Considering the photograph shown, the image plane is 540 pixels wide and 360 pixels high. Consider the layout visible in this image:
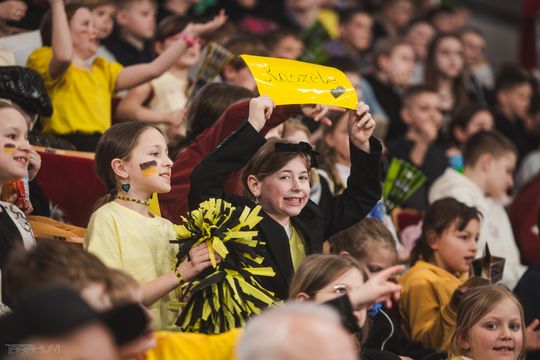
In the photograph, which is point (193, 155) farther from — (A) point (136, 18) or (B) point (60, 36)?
(A) point (136, 18)

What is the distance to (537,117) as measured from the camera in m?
9.55

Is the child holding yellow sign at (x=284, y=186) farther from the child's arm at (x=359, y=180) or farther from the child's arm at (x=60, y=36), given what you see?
the child's arm at (x=60, y=36)

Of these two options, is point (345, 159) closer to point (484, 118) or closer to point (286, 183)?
point (286, 183)

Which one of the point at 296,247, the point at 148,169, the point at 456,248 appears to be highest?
the point at 148,169

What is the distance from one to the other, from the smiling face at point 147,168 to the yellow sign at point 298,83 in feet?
1.63

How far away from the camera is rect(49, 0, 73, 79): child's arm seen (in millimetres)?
5289

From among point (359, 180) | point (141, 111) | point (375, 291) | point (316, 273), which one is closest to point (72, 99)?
point (141, 111)

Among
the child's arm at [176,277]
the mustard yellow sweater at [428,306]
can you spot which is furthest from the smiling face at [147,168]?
the mustard yellow sweater at [428,306]

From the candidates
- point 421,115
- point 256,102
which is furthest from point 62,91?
point 421,115

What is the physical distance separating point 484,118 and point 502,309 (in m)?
3.81

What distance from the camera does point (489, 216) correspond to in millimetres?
6473

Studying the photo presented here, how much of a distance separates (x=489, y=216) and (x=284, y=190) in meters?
2.60

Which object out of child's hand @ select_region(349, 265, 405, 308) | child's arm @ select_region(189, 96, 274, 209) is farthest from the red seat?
child's hand @ select_region(349, 265, 405, 308)

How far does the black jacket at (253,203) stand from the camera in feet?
13.4
